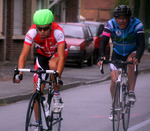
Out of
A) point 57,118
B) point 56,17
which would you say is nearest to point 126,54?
point 57,118

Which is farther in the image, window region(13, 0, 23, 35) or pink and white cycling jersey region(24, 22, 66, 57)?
window region(13, 0, 23, 35)

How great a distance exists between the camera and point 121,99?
695cm

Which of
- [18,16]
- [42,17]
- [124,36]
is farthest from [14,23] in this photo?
[42,17]

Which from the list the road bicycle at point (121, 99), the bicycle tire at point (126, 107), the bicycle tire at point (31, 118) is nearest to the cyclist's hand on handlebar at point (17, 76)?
the bicycle tire at point (31, 118)

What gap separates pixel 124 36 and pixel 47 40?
5.04 feet

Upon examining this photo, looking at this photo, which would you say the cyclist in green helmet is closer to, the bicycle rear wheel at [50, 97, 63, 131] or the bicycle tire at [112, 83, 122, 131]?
the bicycle rear wheel at [50, 97, 63, 131]

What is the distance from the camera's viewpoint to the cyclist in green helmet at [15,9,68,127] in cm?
588

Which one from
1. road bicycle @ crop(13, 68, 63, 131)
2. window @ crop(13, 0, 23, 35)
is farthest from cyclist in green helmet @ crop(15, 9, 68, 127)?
window @ crop(13, 0, 23, 35)

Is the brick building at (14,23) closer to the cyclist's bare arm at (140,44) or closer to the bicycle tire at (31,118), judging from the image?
the cyclist's bare arm at (140,44)

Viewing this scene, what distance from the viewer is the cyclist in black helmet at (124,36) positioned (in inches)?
281

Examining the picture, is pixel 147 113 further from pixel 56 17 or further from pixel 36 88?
pixel 56 17

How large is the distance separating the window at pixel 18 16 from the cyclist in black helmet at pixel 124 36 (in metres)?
14.8

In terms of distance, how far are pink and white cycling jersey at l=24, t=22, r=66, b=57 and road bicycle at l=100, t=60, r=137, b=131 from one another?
0.95 meters

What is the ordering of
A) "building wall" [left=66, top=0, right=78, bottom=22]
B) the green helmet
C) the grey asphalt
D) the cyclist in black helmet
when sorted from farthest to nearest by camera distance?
1. "building wall" [left=66, top=0, right=78, bottom=22]
2. the grey asphalt
3. the cyclist in black helmet
4. the green helmet
